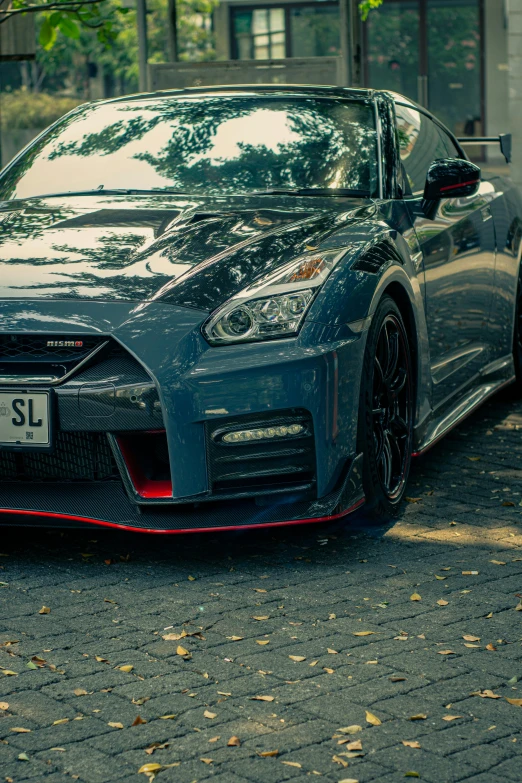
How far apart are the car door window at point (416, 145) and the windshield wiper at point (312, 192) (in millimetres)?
305

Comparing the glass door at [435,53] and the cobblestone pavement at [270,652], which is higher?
the glass door at [435,53]

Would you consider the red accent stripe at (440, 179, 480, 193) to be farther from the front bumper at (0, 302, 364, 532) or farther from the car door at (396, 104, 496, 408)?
the front bumper at (0, 302, 364, 532)

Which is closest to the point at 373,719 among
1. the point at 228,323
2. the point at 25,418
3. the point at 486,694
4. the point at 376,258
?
the point at 486,694

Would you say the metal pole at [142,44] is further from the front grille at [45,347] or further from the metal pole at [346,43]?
the front grille at [45,347]

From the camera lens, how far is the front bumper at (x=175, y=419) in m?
4.16

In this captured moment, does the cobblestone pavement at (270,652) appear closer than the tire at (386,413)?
Yes

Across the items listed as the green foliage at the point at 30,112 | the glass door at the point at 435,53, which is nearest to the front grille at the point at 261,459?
the glass door at the point at 435,53

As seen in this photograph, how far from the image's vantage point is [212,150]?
561cm

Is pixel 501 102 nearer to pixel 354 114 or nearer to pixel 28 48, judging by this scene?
pixel 28 48

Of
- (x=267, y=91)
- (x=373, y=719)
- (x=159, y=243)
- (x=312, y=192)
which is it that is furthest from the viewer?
(x=267, y=91)

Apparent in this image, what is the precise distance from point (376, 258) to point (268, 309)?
2.06 ft

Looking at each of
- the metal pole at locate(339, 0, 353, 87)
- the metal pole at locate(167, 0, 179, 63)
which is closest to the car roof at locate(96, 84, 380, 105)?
the metal pole at locate(339, 0, 353, 87)

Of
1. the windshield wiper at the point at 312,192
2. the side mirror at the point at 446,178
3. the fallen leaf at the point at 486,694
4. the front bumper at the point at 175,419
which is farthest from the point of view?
the side mirror at the point at 446,178

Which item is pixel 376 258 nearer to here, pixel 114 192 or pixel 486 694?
pixel 114 192
